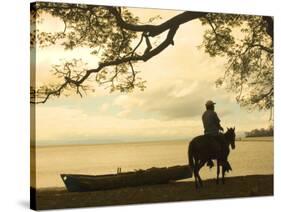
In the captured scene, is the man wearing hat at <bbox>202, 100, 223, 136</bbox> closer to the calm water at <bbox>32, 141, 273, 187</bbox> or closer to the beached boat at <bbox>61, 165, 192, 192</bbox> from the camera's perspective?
the calm water at <bbox>32, 141, 273, 187</bbox>

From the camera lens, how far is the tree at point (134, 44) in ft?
23.9

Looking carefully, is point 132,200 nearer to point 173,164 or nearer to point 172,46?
point 173,164

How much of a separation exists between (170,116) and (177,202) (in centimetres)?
90

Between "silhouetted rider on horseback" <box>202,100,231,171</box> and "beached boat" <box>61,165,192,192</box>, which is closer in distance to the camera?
"beached boat" <box>61,165,192,192</box>

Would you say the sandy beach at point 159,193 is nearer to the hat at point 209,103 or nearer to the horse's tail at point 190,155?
the horse's tail at point 190,155

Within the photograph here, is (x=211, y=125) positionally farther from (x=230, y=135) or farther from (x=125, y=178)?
(x=125, y=178)

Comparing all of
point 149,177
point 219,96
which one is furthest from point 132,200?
point 219,96

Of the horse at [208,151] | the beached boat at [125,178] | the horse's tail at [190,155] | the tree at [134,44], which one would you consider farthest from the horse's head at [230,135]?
the beached boat at [125,178]

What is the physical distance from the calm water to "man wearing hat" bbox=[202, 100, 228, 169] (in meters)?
0.24

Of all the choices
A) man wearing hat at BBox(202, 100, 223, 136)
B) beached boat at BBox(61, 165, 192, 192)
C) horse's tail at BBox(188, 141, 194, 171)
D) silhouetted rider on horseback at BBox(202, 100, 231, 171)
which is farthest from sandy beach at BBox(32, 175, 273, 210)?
man wearing hat at BBox(202, 100, 223, 136)

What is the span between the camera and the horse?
7934mm

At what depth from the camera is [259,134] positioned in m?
8.29

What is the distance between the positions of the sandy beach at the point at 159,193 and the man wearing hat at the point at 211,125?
1.03ft

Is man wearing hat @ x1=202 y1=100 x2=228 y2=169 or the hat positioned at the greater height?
the hat
